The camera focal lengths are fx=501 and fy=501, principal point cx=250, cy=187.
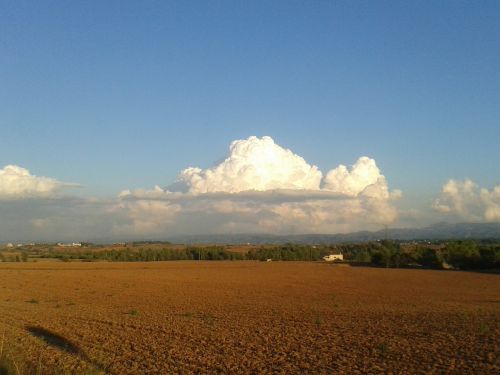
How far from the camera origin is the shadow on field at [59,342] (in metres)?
17.4

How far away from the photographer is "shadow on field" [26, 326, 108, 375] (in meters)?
17.4

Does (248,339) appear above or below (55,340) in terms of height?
below

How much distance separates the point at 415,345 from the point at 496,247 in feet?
335

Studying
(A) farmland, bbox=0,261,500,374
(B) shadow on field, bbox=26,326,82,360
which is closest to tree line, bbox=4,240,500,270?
(A) farmland, bbox=0,261,500,374

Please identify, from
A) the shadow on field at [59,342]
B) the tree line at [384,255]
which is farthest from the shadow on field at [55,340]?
the tree line at [384,255]

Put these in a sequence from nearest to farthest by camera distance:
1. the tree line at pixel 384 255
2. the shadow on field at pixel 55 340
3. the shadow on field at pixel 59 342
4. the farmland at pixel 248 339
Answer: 1. the farmland at pixel 248 339
2. the shadow on field at pixel 59 342
3. the shadow on field at pixel 55 340
4. the tree line at pixel 384 255

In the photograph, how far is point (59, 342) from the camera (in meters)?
21.0

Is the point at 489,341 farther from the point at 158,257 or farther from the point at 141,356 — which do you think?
the point at 158,257

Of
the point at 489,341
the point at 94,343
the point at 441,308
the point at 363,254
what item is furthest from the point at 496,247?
the point at 94,343

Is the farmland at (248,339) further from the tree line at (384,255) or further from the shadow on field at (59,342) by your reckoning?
the tree line at (384,255)

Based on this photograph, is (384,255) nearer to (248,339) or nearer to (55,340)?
(248,339)

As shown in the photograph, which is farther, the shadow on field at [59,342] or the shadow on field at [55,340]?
the shadow on field at [55,340]

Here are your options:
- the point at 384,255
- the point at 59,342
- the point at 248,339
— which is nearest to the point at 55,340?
the point at 59,342

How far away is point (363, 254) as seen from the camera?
6073 inches
